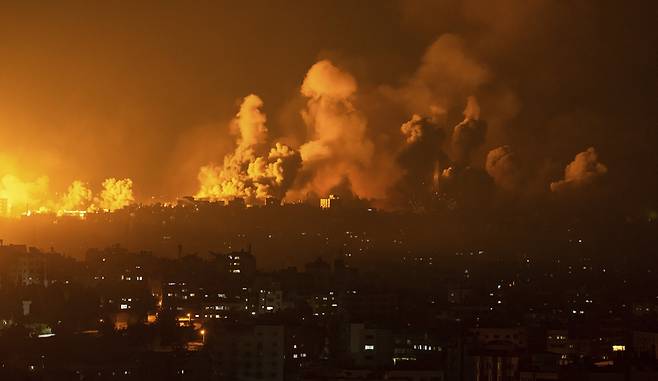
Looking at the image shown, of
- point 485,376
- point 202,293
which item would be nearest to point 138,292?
point 202,293

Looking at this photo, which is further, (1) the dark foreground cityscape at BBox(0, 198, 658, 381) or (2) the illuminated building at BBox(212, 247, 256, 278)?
(2) the illuminated building at BBox(212, 247, 256, 278)

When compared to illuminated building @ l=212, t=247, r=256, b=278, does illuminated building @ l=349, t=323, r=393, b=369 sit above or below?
below

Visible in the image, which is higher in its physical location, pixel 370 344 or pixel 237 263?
pixel 237 263

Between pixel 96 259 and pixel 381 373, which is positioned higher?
pixel 96 259

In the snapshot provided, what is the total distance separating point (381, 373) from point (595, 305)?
42.8ft

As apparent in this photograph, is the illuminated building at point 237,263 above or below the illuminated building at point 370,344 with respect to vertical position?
above

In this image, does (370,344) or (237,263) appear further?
(237,263)

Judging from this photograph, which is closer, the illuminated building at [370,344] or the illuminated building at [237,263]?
the illuminated building at [370,344]

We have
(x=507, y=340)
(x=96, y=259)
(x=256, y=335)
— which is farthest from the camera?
(x=96, y=259)

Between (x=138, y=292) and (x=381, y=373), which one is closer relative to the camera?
(x=381, y=373)

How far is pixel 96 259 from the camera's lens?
3269 cm

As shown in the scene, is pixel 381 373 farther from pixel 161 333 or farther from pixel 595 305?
pixel 595 305

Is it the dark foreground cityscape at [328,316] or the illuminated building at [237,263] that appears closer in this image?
the dark foreground cityscape at [328,316]

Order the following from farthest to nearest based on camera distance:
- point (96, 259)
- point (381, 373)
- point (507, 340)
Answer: point (96, 259)
point (507, 340)
point (381, 373)
